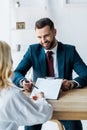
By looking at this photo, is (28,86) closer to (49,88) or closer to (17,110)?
(49,88)

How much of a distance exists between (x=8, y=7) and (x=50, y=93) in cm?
148

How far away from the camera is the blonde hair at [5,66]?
136cm

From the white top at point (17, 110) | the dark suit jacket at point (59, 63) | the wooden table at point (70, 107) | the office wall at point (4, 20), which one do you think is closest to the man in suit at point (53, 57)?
the dark suit jacket at point (59, 63)

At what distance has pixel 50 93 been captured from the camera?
5.86 ft

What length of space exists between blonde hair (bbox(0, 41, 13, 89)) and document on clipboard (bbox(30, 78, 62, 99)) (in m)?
0.40

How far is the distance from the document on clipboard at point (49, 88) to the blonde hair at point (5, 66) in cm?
40

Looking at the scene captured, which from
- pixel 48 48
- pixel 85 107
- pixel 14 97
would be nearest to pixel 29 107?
pixel 14 97

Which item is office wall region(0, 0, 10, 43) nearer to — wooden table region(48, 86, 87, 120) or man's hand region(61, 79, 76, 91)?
man's hand region(61, 79, 76, 91)

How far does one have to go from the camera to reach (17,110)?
140 cm

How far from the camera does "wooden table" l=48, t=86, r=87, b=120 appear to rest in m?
1.58

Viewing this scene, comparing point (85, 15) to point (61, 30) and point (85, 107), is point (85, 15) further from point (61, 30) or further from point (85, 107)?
point (85, 107)

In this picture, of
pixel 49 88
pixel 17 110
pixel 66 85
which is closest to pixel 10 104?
pixel 17 110

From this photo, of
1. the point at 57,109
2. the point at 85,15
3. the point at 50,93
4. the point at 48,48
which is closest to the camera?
the point at 57,109

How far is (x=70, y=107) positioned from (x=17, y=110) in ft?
1.17
